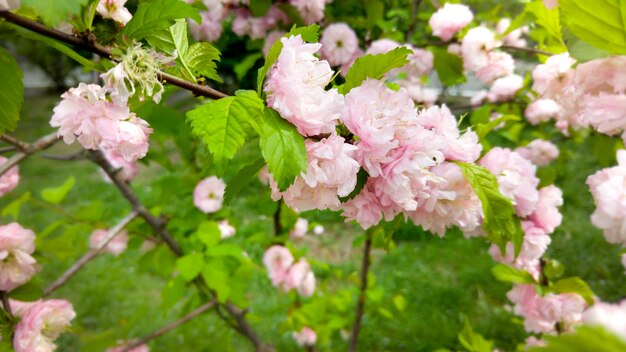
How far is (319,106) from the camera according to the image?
0.50 meters

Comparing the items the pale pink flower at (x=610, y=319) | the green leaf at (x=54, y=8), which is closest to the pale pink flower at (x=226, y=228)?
the green leaf at (x=54, y=8)

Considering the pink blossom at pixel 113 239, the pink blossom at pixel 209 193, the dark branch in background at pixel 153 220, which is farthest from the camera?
the pink blossom at pixel 113 239

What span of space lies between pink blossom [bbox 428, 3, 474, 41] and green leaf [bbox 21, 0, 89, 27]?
1.11 metres

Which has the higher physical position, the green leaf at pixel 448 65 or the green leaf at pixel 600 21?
the green leaf at pixel 600 21

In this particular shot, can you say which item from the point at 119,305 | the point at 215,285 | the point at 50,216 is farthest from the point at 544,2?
the point at 50,216

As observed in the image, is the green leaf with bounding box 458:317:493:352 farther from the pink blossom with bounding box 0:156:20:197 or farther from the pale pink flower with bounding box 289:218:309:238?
the pink blossom with bounding box 0:156:20:197

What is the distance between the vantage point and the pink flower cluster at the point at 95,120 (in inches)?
19.9

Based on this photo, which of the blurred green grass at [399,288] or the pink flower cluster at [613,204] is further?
the blurred green grass at [399,288]

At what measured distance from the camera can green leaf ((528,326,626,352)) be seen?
0.23 m

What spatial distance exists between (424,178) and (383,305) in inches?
86.1

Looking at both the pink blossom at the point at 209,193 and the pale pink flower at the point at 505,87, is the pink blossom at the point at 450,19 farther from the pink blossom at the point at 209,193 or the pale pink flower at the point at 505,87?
the pink blossom at the point at 209,193

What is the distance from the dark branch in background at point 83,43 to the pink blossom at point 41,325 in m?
0.55

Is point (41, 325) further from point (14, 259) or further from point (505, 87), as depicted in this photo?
point (505, 87)

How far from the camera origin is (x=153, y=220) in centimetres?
137
